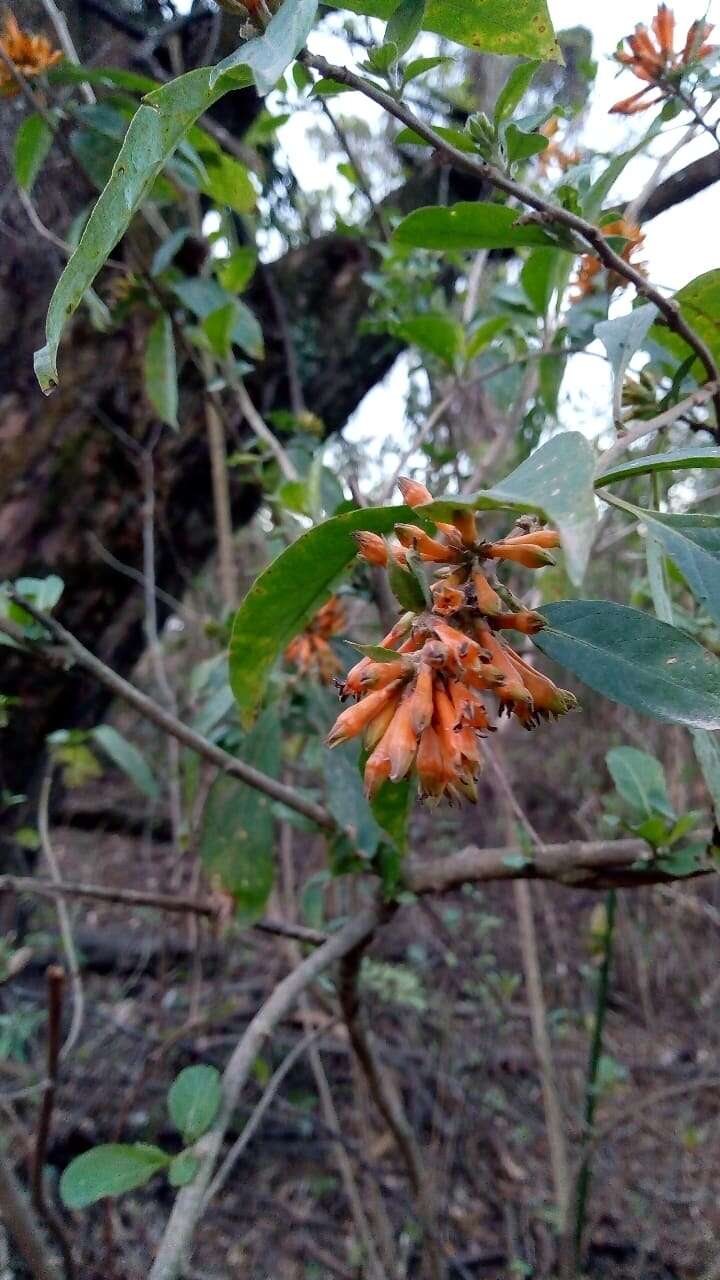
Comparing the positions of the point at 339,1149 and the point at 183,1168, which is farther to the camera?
the point at 339,1149

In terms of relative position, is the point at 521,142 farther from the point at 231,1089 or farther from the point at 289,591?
the point at 231,1089

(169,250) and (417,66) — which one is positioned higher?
(169,250)

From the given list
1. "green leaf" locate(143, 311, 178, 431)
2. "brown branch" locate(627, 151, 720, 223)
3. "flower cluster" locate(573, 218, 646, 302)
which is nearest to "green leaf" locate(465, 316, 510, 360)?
"flower cluster" locate(573, 218, 646, 302)

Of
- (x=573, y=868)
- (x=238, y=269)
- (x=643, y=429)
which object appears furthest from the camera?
(x=238, y=269)

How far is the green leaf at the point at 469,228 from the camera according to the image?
0.61 metres

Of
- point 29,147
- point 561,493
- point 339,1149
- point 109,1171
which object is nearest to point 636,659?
point 561,493


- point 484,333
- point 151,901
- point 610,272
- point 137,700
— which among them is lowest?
point 151,901

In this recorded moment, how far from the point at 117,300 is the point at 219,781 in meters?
1.13

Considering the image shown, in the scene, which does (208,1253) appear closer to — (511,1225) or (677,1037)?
(511,1225)

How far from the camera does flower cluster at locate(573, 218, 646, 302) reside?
0.86 m

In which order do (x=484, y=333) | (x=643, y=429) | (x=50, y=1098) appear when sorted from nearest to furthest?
(x=643, y=429), (x=50, y=1098), (x=484, y=333)

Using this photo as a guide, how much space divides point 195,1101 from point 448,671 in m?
0.55

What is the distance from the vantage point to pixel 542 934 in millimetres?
3266

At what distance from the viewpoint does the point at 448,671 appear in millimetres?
441
